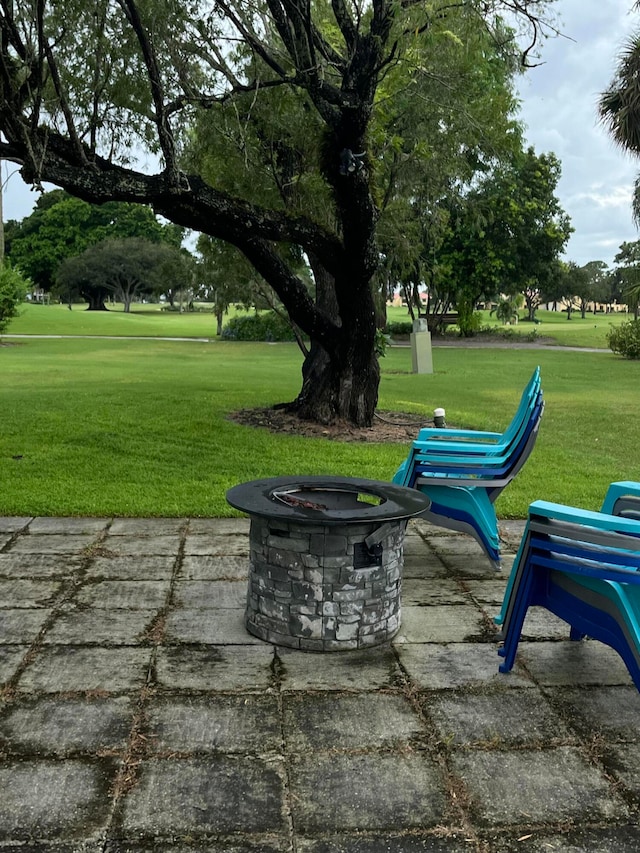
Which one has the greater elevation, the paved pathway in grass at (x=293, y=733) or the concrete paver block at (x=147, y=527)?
the paved pathway in grass at (x=293, y=733)

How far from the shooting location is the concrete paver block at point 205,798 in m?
2.13

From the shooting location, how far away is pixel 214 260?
12.8 meters

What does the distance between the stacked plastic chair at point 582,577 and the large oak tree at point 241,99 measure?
4586 mm

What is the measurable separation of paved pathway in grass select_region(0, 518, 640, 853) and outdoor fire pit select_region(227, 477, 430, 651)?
0.09m

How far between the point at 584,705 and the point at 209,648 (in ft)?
4.85

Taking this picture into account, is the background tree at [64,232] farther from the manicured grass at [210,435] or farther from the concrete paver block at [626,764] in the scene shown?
the concrete paver block at [626,764]

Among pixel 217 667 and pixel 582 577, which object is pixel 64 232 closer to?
pixel 217 667

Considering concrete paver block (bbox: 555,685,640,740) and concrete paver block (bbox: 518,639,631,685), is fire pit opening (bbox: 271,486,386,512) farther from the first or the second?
concrete paver block (bbox: 555,685,640,740)

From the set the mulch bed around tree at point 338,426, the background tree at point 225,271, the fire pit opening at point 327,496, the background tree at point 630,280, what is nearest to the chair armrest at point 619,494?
the fire pit opening at point 327,496

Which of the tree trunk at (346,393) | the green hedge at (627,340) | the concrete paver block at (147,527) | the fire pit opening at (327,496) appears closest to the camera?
the fire pit opening at (327,496)

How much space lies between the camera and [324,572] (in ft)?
10.4

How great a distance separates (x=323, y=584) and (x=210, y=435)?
5974 mm

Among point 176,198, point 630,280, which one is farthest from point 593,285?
point 176,198

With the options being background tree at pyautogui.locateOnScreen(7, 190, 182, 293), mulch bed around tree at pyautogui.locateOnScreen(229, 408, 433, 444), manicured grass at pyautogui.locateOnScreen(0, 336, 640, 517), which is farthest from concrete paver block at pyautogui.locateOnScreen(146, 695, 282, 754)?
background tree at pyautogui.locateOnScreen(7, 190, 182, 293)
